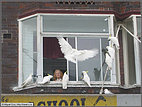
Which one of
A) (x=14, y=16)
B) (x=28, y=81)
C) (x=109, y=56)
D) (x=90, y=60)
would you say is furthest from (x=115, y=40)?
(x=14, y=16)

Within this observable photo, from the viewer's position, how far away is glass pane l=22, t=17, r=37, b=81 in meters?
14.1

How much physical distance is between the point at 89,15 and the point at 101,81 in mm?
1827

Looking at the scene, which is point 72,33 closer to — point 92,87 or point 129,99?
point 92,87

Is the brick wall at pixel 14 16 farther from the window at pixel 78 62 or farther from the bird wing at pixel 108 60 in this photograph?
the bird wing at pixel 108 60

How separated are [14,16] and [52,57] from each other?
1.79 metres

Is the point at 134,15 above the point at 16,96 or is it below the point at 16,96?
above

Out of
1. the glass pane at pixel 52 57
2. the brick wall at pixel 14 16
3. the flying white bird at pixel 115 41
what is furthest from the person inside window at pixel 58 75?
the flying white bird at pixel 115 41

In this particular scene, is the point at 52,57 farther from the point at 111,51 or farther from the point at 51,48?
the point at 111,51

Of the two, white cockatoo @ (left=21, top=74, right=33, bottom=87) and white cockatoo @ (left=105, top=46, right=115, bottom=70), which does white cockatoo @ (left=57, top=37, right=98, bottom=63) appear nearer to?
white cockatoo @ (left=105, top=46, right=115, bottom=70)

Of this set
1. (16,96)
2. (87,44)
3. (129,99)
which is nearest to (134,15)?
(87,44)

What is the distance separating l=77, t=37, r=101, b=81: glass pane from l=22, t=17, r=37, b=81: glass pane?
1.19 metres

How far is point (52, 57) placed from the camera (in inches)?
551

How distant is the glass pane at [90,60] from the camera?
13.9 metres

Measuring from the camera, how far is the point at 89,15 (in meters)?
14.3
